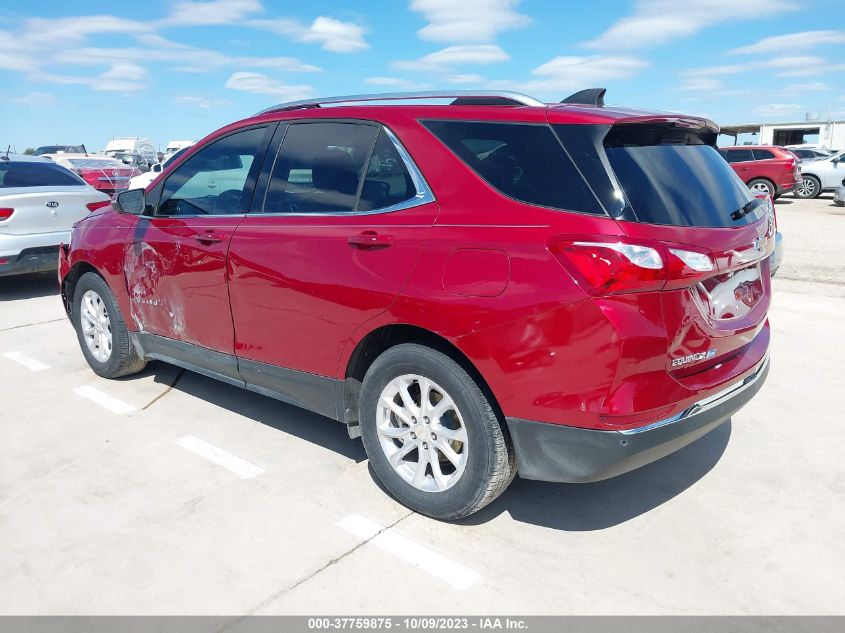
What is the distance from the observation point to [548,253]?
264 cm

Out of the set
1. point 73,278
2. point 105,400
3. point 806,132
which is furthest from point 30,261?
point 806,132

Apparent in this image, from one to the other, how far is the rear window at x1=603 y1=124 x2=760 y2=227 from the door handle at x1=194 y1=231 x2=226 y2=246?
2.17 metres

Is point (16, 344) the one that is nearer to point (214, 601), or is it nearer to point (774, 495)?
point (214, 601)

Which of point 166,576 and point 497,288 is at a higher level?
point 497,288

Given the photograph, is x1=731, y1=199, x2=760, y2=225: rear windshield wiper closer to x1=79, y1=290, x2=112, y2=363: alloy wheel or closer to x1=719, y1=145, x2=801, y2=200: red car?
x1=79, y1=290, x2=112, y2=363: alloy wheel

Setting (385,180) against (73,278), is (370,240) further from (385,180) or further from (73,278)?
(73,278)

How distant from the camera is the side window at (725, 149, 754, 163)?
813 inches

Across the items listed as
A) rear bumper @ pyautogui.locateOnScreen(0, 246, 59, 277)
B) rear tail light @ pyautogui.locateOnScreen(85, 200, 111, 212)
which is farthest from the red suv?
rear tail light @ pyautogui.locateOnScreen(85, 200, 111, 212)

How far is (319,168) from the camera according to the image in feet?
11.7

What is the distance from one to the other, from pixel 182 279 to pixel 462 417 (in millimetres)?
2115

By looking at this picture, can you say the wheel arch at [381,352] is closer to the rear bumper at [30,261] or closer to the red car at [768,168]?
the rear bumper at [30,261]

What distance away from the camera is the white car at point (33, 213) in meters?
A: 7.80
